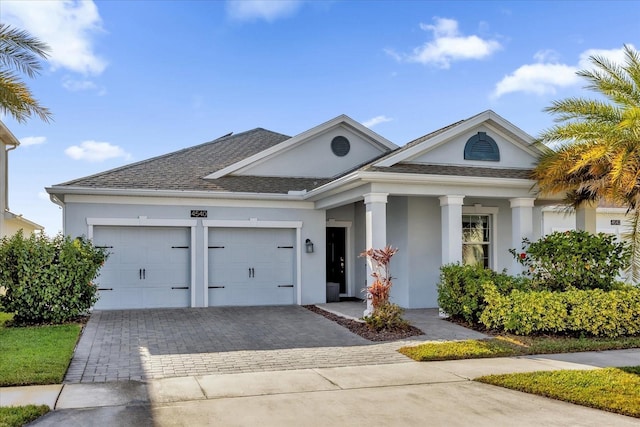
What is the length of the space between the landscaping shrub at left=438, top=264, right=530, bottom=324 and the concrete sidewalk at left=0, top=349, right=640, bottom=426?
3226 millimetres

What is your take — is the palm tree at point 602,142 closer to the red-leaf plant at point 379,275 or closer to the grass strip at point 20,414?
the red-leaf plant at point 379,275

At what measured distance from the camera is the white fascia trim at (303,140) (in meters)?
15.2

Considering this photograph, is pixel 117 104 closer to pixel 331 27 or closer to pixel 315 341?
pixel 331 27

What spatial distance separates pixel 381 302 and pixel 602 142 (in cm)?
554

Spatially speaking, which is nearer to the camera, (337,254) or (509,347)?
(509,347)

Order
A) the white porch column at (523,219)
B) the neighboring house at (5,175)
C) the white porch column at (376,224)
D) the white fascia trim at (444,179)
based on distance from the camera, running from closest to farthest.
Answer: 1. the white fascia trim at (444,179)
2. the white porch column at (376,224)
3. the white porch column at (523,219)
4. the neighboring house at (5,175)

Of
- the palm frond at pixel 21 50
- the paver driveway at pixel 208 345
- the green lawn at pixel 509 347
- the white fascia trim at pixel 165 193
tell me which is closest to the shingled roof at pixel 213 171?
the white fascia trim at pixel 165 193

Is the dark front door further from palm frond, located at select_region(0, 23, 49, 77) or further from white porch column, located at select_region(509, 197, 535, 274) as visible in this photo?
palm frond, located at select_region(0, 23, 49, 77)

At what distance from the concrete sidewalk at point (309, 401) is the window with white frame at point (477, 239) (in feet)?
22.0

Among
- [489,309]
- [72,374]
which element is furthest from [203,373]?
[489,309]

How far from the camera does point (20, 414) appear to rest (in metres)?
5.31

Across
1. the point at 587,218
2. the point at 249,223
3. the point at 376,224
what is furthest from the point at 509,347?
the point at 249,223

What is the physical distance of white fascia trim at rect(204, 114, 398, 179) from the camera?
15.2m

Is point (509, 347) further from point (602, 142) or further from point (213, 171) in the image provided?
point (213, 171)
